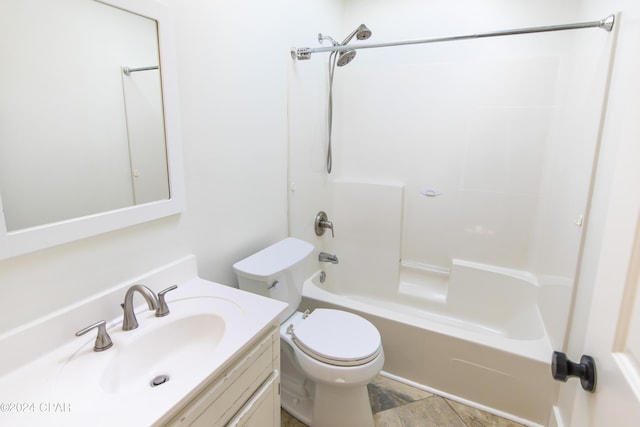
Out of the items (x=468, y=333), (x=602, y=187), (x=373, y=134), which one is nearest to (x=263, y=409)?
(x=468, y=333)

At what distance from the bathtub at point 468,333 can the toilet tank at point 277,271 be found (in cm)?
39

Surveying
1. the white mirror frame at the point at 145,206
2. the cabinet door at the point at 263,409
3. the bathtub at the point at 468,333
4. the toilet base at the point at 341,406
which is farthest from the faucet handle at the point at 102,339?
the bathtub at the point at 468,333

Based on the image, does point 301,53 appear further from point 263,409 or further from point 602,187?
point 263,409

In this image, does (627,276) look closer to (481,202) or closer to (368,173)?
(481,202)

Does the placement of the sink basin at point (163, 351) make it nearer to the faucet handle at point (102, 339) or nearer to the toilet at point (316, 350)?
the faucet handle at point (102, 339)

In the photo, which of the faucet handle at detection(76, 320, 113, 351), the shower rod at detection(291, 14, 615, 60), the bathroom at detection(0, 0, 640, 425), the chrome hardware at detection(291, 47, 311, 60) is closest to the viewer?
the faucet handle at detection(76, 320, 113, 351)

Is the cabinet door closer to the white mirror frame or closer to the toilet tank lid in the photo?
the toilet tank lid

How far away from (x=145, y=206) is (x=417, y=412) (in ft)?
5.55

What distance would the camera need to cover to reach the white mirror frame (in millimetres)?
851

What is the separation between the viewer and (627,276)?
48cm

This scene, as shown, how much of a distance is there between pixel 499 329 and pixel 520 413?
26.9 inches

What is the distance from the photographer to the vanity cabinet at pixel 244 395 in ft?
2.81


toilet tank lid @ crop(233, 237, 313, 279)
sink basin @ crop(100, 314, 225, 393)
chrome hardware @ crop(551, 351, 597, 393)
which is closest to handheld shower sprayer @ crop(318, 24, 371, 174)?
toilet tank lid @ crop(233, 237, 313, 279)

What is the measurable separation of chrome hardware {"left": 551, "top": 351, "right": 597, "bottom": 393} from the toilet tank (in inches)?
43.4
